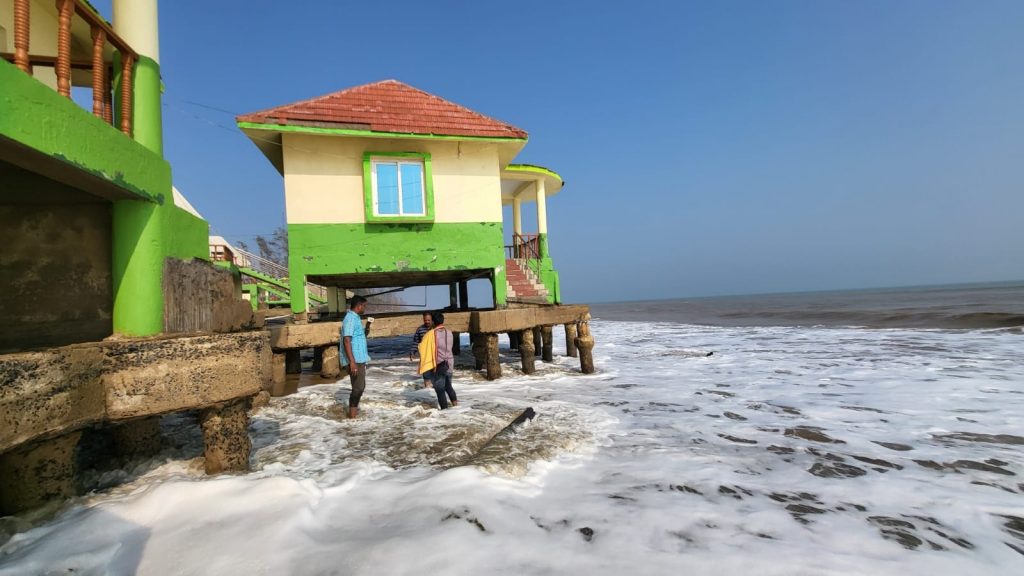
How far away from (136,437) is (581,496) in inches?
185

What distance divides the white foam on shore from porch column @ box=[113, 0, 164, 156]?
10.2ft

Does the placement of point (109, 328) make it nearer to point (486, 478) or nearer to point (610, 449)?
point (486, 478)

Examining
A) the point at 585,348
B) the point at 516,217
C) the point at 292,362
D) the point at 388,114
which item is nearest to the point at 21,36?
the point at 388,114

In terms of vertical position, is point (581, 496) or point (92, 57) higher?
point (92, 57)

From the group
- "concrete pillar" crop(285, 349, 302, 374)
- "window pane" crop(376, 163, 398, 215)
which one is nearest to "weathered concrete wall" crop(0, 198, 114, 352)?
"window pane" crop(376, 163, 398, 215)

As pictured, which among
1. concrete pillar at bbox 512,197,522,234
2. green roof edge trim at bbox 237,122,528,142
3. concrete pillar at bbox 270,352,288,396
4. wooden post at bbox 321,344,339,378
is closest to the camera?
green roof edge trim at bbox 237,122,528,142

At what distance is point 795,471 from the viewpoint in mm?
4691

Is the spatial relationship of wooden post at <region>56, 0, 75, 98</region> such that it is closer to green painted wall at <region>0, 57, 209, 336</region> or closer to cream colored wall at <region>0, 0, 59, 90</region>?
green painted wall at <region>0, 57, 209, 336</region>

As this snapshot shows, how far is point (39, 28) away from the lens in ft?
17.7

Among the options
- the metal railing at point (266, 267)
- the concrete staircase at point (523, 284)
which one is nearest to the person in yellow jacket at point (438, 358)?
the concrete staircase at point (523, 284)

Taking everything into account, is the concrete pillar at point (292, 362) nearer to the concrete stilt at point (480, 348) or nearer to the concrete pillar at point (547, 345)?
the concrete stilt at point (480, 348)

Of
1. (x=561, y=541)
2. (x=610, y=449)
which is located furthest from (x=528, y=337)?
(x=561, y=541)

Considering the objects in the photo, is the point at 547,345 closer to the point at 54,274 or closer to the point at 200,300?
the point at 200,300

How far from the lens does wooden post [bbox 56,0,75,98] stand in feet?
9.87
